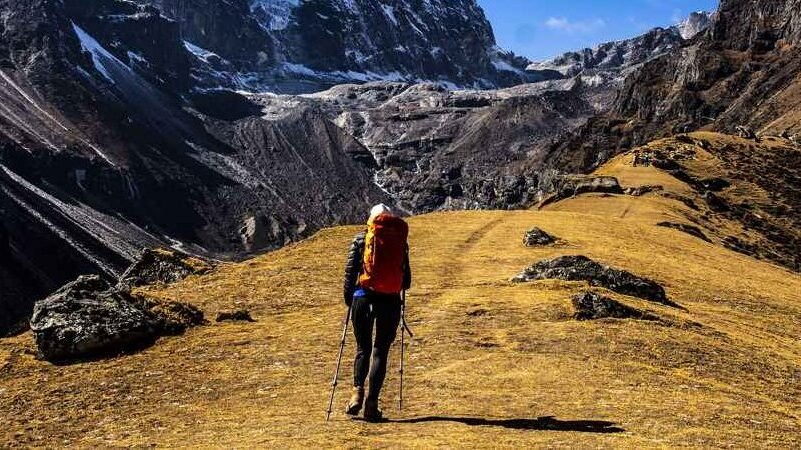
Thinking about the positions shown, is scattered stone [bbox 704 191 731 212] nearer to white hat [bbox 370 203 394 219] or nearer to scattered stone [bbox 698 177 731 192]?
scattered stone [bbox 698 177 731 192]

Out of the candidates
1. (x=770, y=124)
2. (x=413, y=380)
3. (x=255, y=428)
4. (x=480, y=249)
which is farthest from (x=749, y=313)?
(x=770, y=124)

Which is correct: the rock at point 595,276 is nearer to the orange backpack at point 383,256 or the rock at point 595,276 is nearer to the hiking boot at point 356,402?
the orange backpack at point 383,256

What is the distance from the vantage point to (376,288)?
1470cm

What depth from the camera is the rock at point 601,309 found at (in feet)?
70.7

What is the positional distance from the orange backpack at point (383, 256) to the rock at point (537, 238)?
21167 mm

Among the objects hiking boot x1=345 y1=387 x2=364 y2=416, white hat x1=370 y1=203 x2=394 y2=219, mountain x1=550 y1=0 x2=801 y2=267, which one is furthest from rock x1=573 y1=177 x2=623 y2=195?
hiking boot x1=345 y1=387 x2=364 y2=416

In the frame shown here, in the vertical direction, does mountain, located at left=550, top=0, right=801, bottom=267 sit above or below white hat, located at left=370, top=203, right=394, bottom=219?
above

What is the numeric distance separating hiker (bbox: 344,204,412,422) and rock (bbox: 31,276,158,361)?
7.31m

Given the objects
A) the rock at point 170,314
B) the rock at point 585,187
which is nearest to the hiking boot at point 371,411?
the rock at point 170,314

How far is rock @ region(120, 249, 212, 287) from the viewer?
1150 inches

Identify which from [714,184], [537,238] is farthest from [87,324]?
[714,184]

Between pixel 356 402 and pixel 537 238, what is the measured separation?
22410mm

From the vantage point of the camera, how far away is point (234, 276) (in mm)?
28219

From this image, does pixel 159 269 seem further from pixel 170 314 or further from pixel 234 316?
pixel 170 314
